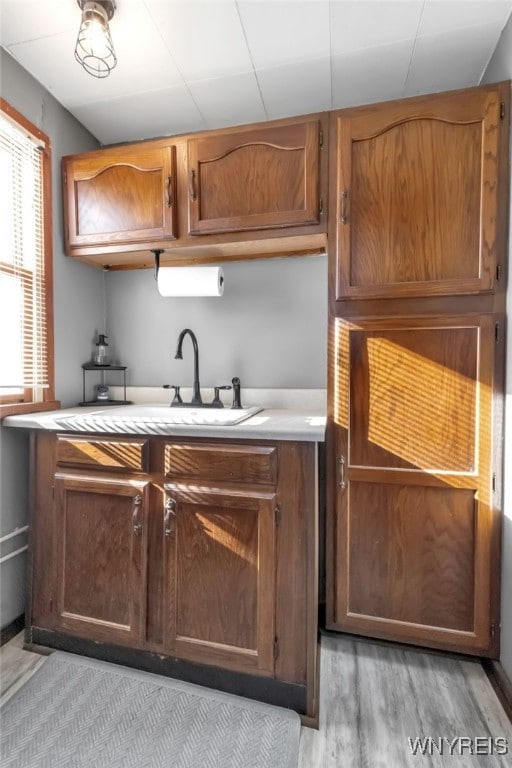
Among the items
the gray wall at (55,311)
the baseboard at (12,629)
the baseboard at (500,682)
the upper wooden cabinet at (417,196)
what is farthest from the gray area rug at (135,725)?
the upper wooden cabinet at (417,196)

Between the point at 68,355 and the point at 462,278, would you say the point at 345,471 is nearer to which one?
the point at 462,278

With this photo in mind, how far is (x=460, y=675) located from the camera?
1364 millimetres

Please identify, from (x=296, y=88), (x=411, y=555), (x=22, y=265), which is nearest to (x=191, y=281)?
(x=22, y=265)

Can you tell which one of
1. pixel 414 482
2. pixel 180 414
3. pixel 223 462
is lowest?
pixel 414 482

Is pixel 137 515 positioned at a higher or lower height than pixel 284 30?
lower

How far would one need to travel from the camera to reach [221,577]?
4.17 ft

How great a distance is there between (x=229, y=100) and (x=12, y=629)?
2.56 metres

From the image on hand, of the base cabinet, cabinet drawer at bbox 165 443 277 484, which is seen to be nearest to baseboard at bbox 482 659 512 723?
the base cabinet

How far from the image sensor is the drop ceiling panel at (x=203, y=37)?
1.31m

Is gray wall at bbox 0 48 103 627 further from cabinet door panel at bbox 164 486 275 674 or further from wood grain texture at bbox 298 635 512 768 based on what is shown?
wood grain texture at bbox 298 635 512 768

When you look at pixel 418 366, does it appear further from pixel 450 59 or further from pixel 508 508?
pixel 450 59

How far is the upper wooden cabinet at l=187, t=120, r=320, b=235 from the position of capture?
1.47 m

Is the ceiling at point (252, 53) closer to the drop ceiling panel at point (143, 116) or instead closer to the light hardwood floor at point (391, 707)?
the drop ceiling panel at point (143, 116)

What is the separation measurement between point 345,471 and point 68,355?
4.79 ft
